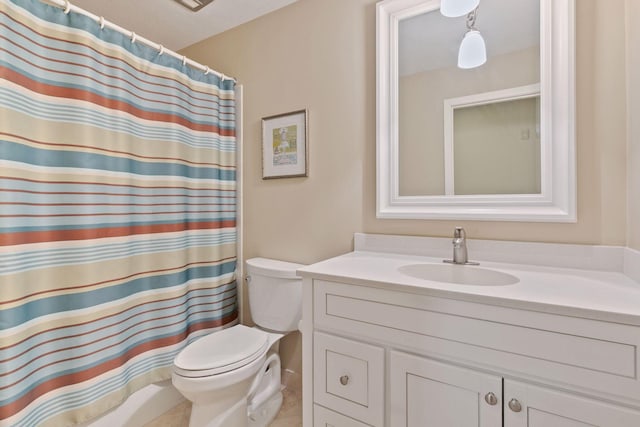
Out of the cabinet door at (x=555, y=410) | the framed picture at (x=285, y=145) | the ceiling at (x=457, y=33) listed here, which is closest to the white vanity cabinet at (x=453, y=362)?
the cabinet door at (x=555, y=410)

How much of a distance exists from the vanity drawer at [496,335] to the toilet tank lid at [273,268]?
509 millimetres

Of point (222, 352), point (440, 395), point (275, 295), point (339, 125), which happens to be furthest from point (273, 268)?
point (440, 395)

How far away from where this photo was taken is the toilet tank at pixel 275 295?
155cm

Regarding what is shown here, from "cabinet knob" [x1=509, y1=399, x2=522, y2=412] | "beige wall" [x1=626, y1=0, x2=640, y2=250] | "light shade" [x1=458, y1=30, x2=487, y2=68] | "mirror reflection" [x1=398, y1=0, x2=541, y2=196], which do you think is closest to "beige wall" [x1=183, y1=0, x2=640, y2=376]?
"beige wall" [x1=626, y1=0, x2=640, y2=250]

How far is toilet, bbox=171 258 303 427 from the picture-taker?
1.21 meters

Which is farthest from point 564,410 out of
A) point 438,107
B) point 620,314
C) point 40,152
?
point 40,152

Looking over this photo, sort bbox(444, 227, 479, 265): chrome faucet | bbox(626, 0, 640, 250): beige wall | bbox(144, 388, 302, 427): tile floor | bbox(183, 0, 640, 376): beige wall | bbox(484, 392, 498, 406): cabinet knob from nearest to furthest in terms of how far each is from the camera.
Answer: bbox(484, 392, 498, 406): cabinet knob → bbox(626, 0, 640, 250): beige wall → bbox(183, 0, 640, 376): beige wall → bbox(444, 227, 479, 265): chrome faucet → bbox(144, 388, 302, 427): tile floor

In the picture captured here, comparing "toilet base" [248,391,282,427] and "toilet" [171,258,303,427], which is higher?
"toilet" [171,258,303,427]

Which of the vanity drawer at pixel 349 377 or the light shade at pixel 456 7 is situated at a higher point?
the light shade at pixel 456 7

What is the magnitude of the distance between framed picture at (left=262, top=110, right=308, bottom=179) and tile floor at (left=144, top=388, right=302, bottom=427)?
1.25 metres

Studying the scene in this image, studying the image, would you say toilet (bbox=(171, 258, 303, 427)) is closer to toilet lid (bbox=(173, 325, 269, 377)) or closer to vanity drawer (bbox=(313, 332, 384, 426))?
toilet lid (bbox=(173, 325, 269, 377))

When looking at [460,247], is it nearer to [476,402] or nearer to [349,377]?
[476,402]

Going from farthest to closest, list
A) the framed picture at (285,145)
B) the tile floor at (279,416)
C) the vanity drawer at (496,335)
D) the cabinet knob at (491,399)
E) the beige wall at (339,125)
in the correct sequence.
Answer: the framed picture at (285,145) < the tile floor at (279,416) < the beige wall at (339,125) < the cabinet knob at (491,399) < the vanity drawer at (496,335)

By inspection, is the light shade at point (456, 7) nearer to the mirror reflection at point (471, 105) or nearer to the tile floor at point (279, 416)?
the mirror reflection at point (471, 105)
